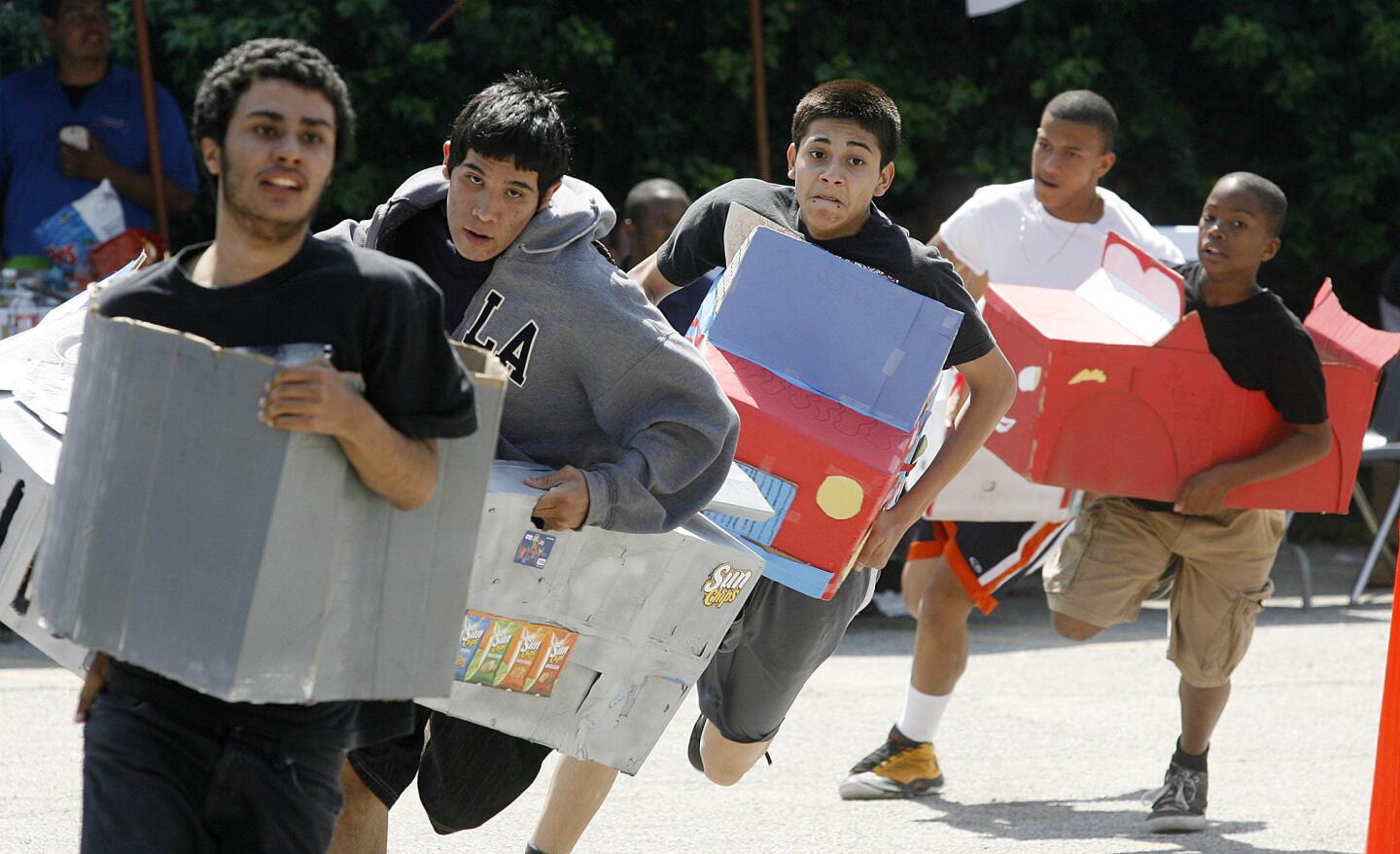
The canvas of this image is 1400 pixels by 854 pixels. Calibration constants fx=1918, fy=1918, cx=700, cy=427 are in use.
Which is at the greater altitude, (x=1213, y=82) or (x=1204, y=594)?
(x=1213, y=82)

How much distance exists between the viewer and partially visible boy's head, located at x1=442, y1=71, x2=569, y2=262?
3631 mm

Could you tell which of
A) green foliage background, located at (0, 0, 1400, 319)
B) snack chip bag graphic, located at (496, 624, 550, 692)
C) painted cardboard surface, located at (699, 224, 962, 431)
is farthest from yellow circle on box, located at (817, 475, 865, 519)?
green foliage background, located at (0, 0, 1400, 319)

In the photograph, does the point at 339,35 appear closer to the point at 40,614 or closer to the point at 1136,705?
the point at 1136,705

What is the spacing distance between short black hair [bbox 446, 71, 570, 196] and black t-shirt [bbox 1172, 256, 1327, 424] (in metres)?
2.46

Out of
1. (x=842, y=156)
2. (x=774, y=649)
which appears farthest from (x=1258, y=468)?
(x=842, y=156)

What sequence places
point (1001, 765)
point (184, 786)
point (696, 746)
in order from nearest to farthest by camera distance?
1. point (184, 786)
2. point (696, 746)
3. point (1001, 765)

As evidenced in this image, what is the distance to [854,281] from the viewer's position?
4.26m

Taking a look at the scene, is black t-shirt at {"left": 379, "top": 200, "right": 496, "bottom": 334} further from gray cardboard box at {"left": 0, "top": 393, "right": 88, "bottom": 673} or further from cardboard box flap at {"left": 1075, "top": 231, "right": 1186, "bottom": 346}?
cardboard box flap at {"left": 1075, "top": 231, "right": 1186, "bottom": 346}

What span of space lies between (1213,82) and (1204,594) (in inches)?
228

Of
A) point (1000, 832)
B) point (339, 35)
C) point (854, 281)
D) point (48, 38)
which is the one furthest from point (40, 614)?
point (339, 35)

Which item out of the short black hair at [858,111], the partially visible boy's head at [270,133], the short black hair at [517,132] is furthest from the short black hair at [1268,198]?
the partially visible boy's head at [270,133]

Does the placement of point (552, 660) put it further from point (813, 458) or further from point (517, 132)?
point (517, 132)

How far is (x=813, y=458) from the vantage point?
4.13 metres

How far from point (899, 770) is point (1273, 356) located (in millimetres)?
1681
